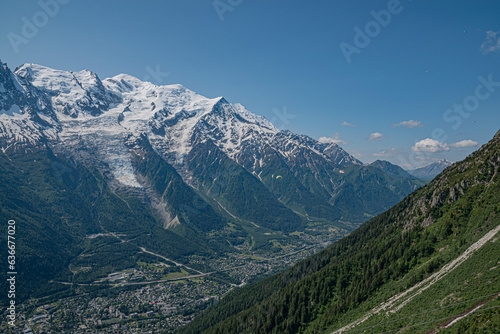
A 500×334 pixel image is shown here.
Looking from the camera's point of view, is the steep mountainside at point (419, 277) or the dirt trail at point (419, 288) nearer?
the steep mountainside at point (419, 277)

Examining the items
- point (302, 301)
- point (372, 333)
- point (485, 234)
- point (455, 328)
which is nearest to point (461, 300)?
point (455, 328)

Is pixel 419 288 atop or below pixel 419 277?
below

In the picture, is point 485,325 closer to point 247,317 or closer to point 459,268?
point 459,268

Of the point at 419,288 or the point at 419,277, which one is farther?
the point at 419,277
